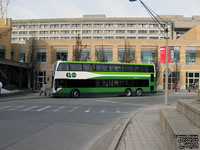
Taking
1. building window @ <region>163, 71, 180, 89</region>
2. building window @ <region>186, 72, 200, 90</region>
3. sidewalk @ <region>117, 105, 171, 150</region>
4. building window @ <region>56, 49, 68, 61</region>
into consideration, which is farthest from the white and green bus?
building window @ <region>56, 49, 68, 61</region>

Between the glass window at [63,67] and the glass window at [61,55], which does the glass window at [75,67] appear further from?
the glass window at [61,55]

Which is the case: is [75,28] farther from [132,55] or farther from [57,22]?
[132,55]

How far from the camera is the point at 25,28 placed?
84000 mm

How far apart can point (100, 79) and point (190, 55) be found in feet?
91.4

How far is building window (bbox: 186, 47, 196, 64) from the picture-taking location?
44281 mm

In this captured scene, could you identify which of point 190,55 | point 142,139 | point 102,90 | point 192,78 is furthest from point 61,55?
point 142,139

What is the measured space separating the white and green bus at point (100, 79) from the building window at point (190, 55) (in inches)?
839

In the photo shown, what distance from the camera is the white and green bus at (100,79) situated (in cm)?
2325

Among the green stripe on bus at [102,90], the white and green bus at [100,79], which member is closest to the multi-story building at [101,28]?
the white and green bus at [100,79]

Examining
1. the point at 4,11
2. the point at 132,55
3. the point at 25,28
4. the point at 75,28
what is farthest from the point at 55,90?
the point at 25,28

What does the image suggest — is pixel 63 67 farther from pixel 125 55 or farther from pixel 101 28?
pixel 101 28

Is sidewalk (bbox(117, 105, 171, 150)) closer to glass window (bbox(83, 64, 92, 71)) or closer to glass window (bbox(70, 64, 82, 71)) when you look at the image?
glass window (bbox(70, 64, 82, 71))

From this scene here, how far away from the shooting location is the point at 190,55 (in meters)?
44.5

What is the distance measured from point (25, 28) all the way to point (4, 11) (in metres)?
41.4
